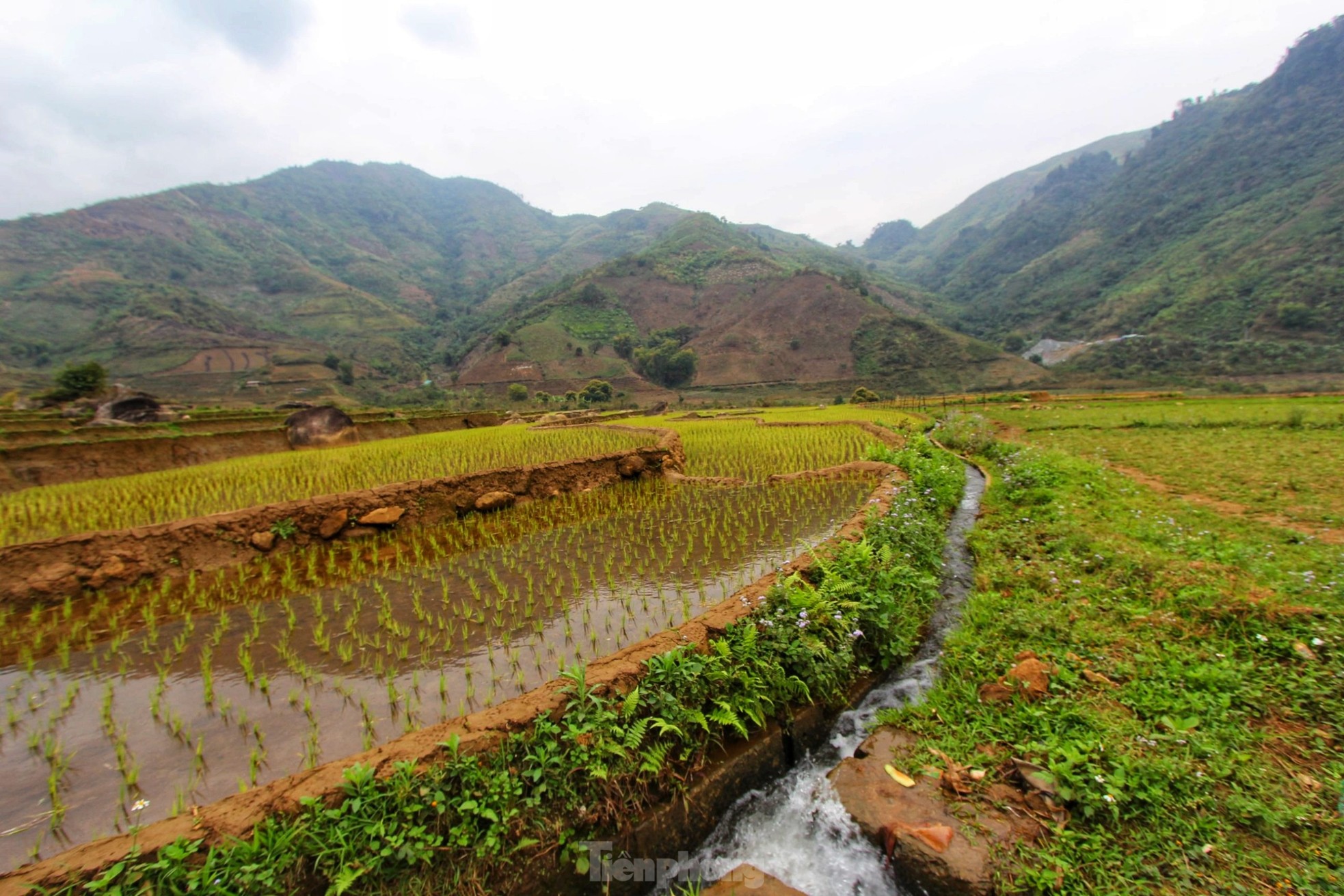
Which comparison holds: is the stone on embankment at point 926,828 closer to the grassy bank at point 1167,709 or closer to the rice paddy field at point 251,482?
the grassy bank at point 1167,709

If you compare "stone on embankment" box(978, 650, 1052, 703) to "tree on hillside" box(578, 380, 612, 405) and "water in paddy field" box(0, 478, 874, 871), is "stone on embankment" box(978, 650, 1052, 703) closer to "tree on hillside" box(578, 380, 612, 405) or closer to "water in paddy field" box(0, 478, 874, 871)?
"water in paddy field" box(0, 478, 874, 871)

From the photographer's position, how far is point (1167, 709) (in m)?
3.61

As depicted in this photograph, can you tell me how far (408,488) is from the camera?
859cm

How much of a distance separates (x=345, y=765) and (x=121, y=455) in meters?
16.3

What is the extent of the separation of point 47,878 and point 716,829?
10.9 feet

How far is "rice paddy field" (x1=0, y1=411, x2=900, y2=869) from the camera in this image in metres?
3.31

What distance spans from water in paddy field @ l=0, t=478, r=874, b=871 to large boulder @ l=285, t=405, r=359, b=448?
40.5 ft

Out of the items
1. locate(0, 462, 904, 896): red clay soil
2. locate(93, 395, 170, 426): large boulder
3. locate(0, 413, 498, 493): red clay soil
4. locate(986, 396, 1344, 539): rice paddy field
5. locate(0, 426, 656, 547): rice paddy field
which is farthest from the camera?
locate(93, 395, 170, 426): large boulder

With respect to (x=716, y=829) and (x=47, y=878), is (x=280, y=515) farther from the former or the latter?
(x=716, y=829)

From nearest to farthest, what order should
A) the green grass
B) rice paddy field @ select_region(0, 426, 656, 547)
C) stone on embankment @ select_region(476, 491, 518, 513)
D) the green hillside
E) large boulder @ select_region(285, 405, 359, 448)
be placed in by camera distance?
rice paddy field @ select_region(0, 426, 656, 547) < stone on embankment @ select_region(476, 491, 518, 513) < large boulder @ select_region(285, 405, 359, 448) < the green grass < the green hillside

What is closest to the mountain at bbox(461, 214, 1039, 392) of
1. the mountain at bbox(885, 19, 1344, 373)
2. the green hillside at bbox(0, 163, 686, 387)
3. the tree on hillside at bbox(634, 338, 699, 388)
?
the tree on hillside at bbox(634, 338, 699, 388)

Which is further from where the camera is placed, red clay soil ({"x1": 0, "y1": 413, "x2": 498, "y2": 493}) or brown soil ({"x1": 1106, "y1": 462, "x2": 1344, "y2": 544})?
red clay soil ({"x1": 0, "y1": 413, "x2": 498, "y2": 493})

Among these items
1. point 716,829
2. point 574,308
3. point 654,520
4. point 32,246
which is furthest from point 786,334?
point 32,246

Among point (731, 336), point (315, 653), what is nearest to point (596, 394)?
point (731, 336)
